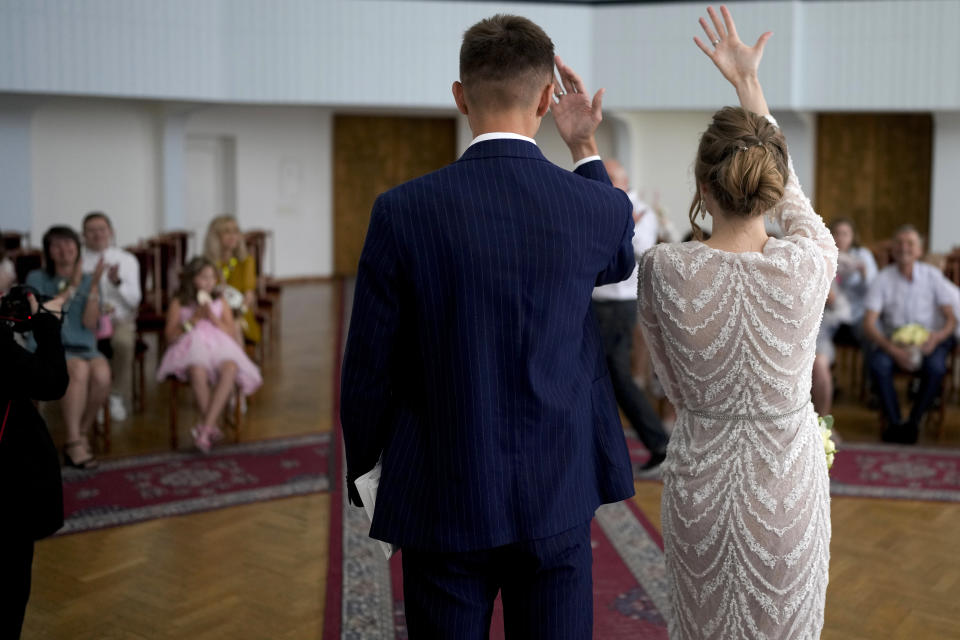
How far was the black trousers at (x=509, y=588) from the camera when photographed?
1.85m

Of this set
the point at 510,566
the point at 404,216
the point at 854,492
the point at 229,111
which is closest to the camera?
the point at 404,216

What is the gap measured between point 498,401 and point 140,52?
33.9 feet

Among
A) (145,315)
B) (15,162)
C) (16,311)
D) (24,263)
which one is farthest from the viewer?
(15,162)

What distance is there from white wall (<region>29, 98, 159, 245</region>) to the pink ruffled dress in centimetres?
693

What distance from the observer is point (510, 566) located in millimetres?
1896

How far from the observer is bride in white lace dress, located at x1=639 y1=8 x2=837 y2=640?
2.03 meters

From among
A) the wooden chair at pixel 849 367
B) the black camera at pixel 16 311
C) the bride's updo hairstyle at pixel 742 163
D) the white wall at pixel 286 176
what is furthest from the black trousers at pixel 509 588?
the white wall at pixel 286 176

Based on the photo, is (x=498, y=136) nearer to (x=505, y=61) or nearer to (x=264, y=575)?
(x=505, y=61)

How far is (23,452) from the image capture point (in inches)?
113

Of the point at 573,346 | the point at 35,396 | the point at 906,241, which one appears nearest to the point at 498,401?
the point at 573,346

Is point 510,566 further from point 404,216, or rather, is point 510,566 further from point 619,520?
point 619,520

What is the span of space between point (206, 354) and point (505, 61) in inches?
179

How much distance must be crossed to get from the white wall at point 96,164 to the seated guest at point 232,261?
5.52m

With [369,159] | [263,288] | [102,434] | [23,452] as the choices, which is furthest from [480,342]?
[369,159]
